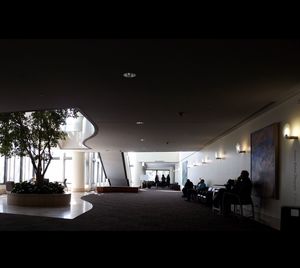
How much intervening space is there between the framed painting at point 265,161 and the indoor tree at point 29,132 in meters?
6.56

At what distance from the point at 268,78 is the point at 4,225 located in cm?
582

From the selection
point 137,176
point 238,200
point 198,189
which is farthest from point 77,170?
point 137,176

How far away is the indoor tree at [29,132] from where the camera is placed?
13.7 metres

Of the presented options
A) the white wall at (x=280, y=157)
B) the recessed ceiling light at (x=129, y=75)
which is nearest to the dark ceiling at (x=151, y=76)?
the recessed ceiling light at (x=129, y=75)

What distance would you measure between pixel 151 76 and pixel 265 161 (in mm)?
4168

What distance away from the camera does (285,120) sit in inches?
322

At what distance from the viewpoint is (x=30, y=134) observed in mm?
13938

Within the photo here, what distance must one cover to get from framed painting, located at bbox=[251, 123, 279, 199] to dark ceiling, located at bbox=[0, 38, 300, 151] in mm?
637

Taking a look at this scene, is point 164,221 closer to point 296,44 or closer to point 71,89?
point 71,89

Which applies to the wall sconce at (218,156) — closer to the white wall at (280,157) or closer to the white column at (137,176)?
the white wall at (280,157)

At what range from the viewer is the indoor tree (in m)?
13.7

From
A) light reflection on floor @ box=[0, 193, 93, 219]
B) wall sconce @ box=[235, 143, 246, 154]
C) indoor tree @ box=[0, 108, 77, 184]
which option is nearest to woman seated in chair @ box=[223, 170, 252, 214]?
wall sconce @ box=[235, 143, 246, 154]

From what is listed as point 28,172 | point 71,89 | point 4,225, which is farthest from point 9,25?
point 28,172

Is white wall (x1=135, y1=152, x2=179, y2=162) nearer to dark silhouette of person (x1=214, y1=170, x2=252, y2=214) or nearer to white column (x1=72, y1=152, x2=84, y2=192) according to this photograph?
white column (x1=72, y1=152, x2=84, y2=192)
